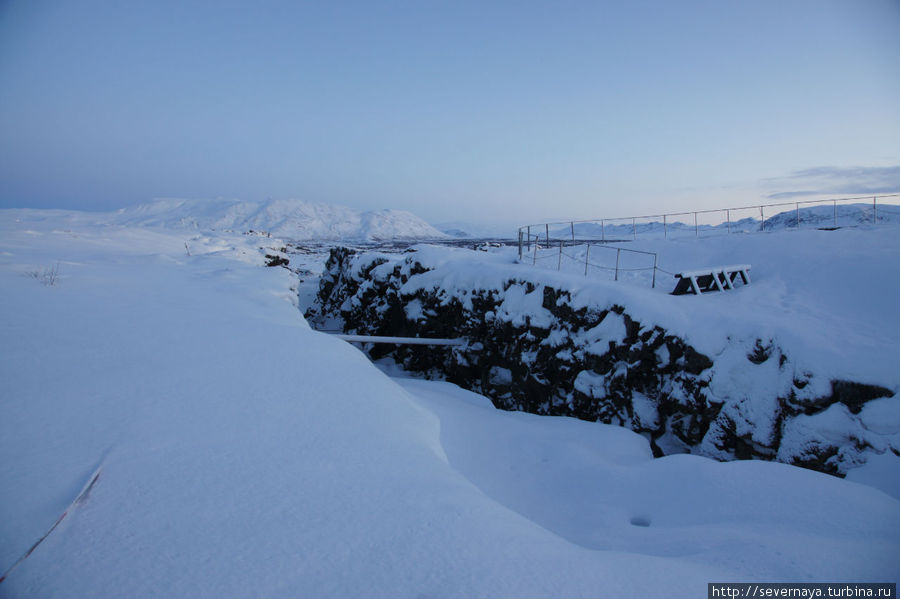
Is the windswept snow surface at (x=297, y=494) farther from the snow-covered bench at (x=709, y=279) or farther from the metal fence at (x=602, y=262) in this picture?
the metal fence at (x=602, y=262)

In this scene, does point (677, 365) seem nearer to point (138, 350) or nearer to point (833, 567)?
point (833, 567)

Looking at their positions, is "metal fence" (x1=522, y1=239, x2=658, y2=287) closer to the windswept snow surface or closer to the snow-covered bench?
the snow-covered bench

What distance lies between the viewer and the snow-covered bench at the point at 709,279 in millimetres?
11312

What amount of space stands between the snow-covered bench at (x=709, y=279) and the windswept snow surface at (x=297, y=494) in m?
6.96

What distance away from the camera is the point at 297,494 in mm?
2896

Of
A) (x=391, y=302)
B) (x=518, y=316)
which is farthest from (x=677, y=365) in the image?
(x=391, y=302)

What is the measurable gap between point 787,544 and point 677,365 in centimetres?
611

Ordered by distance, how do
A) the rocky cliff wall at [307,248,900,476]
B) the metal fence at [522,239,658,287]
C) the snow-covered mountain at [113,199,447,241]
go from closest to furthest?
the rocky cliff wall at [307,248,900,476] → the metal fence at [522,239,658,287] → the snow-covered mountain at [113,199,447,241]

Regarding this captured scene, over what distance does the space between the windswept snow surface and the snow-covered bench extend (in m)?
6.96

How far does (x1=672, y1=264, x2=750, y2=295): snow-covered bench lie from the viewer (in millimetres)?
11312

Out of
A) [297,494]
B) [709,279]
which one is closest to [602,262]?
[709,279]

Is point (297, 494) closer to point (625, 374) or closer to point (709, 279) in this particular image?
point (625, 374)

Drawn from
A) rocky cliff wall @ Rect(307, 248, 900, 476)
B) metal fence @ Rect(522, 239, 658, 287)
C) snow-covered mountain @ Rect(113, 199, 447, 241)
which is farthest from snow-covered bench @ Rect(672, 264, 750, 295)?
snow-covered mountain @ Rect(113, 199, 447, 241)

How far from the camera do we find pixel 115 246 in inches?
563
